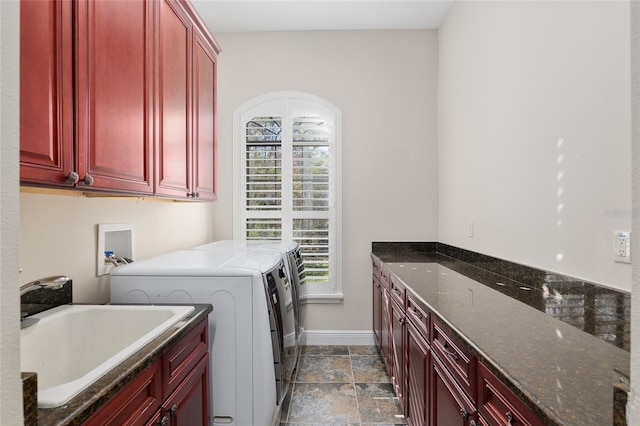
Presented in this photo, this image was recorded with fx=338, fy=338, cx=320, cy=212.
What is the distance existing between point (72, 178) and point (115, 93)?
1.39 feet

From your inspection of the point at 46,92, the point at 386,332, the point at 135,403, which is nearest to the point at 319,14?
the point at 46,92

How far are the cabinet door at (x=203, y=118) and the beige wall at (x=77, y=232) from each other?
0.34 metres

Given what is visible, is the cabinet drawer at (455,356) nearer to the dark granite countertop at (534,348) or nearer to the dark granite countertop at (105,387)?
the dark granite countertop at (534,348)

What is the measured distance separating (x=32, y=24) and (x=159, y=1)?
0.88 m

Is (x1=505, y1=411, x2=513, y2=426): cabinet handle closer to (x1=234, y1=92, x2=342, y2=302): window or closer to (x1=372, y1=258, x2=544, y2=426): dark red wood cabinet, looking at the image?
(x1=372, y1=258, x2=544, y2=426): dark red wood cabinet

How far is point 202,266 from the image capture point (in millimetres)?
1718

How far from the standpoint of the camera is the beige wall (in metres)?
A: 1.30

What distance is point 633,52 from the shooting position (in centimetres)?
40

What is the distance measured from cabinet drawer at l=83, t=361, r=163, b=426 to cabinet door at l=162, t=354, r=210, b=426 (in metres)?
0.09

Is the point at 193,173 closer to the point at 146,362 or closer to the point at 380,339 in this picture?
the point at 146,362

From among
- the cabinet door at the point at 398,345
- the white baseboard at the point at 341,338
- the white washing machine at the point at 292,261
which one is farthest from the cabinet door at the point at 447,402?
the white baseboard at the point at 341,338

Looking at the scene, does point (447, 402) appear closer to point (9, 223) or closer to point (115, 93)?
point (9, 223)

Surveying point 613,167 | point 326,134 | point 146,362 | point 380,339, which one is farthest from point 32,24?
point 380,339

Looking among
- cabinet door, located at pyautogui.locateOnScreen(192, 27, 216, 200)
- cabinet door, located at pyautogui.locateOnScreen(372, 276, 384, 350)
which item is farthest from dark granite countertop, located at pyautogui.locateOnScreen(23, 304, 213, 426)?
cabinet door, located at pyautogui.locateOnScreen(372, 276, 384, 350)
